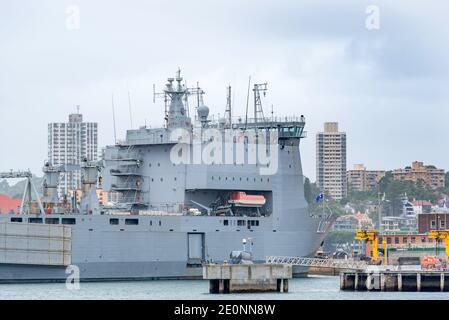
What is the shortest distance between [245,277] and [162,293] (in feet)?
10.2

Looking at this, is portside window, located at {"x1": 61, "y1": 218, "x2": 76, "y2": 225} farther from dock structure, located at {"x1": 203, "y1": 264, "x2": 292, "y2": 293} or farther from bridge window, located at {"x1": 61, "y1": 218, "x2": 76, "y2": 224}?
dock structure, located at {"x1": 203, "y1": 264, "x2": 292, "y2": 293}

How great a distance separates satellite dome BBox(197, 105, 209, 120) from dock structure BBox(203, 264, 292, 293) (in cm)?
1826

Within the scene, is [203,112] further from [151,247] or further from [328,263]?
[328,263]

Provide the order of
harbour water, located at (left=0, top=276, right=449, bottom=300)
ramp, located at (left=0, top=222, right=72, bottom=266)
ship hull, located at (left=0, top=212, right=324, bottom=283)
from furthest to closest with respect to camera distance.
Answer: ship hull, located at (left=0, top=212, right=324, bottom=283) → ramp, located at (left=0, top=222, right=72, bottom=266) → harbour water, located at (left=0, top=276, right=449, bottom=300)

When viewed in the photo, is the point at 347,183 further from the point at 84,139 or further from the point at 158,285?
the point at 158,285

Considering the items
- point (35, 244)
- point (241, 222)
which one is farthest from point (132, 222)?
point (241, 222)

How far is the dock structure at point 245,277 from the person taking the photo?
41.4m

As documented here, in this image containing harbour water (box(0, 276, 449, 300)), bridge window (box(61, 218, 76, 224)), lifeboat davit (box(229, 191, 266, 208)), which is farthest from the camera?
lifeboat davit (box(229, 191, 266, 208))

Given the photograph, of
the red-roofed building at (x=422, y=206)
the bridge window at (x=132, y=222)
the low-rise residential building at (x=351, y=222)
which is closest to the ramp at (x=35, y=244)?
the bridge window at (x=132, y=222)

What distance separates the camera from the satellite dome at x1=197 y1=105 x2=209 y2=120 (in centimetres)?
5931

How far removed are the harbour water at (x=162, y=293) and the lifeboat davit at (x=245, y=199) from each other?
6.32 m

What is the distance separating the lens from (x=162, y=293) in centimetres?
4238

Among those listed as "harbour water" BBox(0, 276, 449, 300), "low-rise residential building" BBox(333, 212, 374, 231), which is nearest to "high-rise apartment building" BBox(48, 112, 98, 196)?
"low-rise residential building" BBox(333, 212, 374, 231)
